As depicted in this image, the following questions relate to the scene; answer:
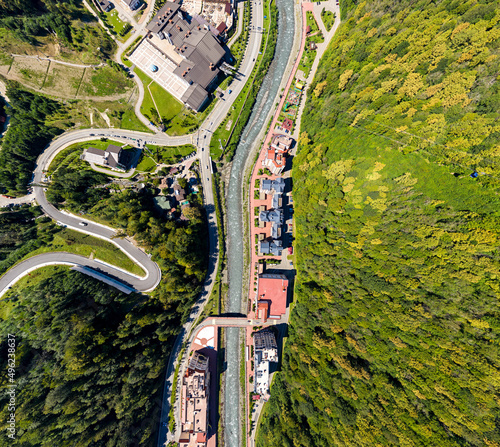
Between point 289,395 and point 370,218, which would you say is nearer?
point 370,218

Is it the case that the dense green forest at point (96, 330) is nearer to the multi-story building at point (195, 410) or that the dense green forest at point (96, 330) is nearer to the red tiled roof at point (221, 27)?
the multi-story building at point (195, 410)

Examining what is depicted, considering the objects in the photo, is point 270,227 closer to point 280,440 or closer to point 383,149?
point 383,149

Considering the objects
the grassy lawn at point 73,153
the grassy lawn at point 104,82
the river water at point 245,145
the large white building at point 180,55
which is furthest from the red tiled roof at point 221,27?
the grassy lawn at point 73,153

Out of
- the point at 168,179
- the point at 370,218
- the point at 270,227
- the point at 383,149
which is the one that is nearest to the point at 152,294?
the point at 168,179

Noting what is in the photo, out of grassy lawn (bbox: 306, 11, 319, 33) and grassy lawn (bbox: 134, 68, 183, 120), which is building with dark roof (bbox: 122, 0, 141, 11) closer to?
grassy lawn (bbox: 134, 68, 183, 120)

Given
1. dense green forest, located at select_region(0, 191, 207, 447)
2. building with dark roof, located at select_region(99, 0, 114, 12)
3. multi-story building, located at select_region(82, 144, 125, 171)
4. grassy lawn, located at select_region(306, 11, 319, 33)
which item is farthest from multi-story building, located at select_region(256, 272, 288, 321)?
building with dark roof, located at select_region(99, 0, 114, 12)
